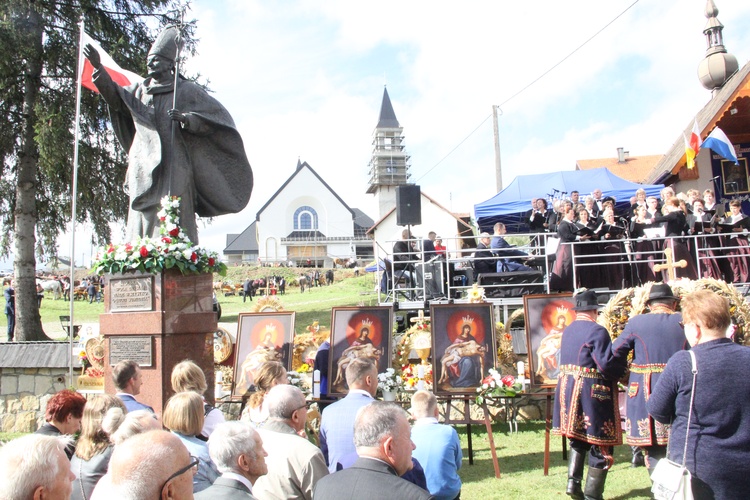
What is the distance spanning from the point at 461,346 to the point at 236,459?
5.71 m

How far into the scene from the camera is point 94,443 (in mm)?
3729

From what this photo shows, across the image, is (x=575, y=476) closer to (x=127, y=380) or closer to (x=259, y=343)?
(x=127, y=380)

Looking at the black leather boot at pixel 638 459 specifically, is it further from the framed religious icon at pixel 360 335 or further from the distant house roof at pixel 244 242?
the distant house roof at pixel 244 242

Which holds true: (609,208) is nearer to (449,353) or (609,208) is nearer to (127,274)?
(449,353)

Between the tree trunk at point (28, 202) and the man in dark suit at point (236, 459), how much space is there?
1516 cm

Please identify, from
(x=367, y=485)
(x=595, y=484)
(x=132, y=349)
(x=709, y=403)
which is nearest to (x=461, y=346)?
(x=595, y=484)

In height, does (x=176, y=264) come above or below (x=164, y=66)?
below

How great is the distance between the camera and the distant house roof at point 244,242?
271 ft

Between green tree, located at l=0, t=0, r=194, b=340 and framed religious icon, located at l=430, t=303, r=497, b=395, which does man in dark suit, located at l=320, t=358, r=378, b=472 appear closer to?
framed religious icon, located at l=430, t=303, r=497, b=395

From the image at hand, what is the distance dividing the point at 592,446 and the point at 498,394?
1984 mm

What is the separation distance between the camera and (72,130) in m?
17.2

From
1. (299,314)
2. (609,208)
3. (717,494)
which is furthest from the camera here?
(299,314)

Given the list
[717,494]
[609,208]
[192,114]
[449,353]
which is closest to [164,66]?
[192,114]

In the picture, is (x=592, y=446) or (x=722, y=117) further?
(x=722, y=117)
